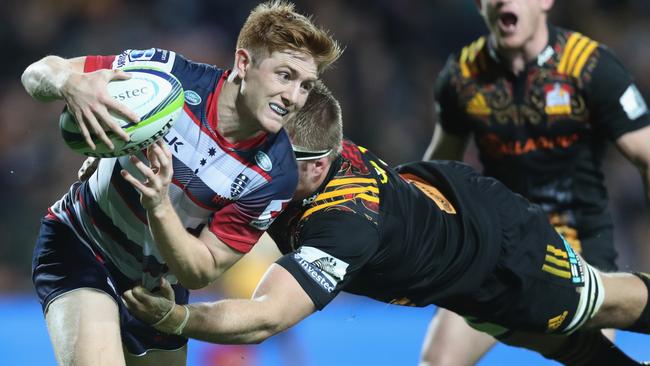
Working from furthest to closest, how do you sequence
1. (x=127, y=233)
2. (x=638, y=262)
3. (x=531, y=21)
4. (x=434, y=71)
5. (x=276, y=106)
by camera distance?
(x=434, y=71) < (x=638, y=262) < (x=531, y=21) < (x=127, y=233) < (x=276, y=106)

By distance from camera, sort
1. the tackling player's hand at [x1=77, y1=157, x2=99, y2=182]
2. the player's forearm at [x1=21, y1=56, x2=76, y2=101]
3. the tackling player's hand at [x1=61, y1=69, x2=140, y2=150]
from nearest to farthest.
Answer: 1. the tackling player's hand at [x1=61, y1=69, x2=140, y2=150]
2. the player's forearm at [x1=21, y1=56, x2=76, y2=101]
3. the tackling player's hand at [x1=77, y1=157, x2=99, y2=182]

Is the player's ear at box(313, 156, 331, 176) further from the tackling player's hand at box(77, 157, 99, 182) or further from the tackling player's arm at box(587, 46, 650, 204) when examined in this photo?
the tackling player's arm at box(587, 46, 650, 204)

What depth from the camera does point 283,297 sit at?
3.83 meters

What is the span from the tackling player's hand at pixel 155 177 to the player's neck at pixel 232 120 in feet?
1.28

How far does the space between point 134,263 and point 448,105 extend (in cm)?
209

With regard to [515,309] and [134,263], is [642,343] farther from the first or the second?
[134,263]

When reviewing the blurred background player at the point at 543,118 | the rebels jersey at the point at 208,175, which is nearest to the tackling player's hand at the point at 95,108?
the rebels jersey at the point at 208,175

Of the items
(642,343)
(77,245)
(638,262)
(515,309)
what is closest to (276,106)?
(77,245)

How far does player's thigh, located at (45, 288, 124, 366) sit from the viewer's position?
3.82 meters

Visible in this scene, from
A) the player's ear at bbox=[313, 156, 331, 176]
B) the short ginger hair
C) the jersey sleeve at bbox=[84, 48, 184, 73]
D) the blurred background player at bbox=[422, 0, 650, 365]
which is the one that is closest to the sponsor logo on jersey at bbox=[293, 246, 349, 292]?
the player's ear at bbox=[313, 156, 331, 176]

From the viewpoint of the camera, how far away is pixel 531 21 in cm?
512

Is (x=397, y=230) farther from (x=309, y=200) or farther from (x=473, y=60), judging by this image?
(x=473, y=60)

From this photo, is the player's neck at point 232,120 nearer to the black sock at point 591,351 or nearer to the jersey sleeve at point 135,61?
the jersey sleeve at point 135,61

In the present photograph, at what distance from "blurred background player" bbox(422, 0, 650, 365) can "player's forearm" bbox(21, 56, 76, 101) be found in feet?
7.98
